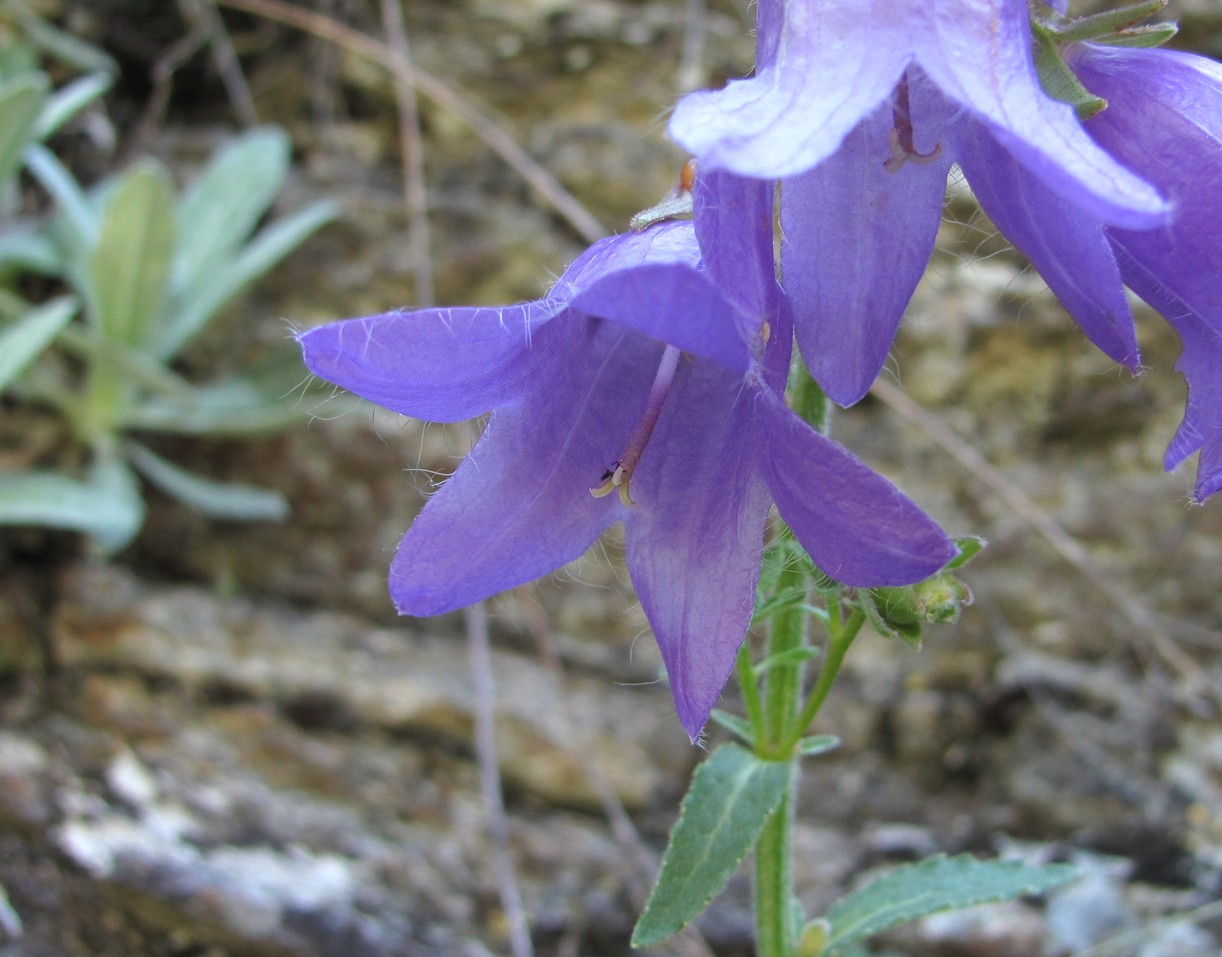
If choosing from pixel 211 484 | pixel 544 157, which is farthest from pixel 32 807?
pixel 544 157

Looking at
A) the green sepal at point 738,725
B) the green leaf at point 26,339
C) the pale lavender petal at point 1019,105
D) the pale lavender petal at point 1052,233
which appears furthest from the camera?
the green leaf at point 26,339

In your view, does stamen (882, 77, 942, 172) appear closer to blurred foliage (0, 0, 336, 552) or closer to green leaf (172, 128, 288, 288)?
blurred foliage (0, 0, 336, 552)

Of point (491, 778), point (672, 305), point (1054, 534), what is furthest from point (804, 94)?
point (1054, 534)

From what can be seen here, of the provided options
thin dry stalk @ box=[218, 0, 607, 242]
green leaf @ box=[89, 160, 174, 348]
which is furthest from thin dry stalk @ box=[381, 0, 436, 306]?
green leaf @ box=[89, 160, 174, 348]

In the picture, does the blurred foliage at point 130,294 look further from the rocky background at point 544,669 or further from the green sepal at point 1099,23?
the green sepal at point 1099,23

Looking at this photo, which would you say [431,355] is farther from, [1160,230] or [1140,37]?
[1140,37]

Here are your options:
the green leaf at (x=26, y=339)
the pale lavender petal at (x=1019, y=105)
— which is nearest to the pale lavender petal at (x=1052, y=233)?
the pale lavender petal at (x=1019, y=105)
